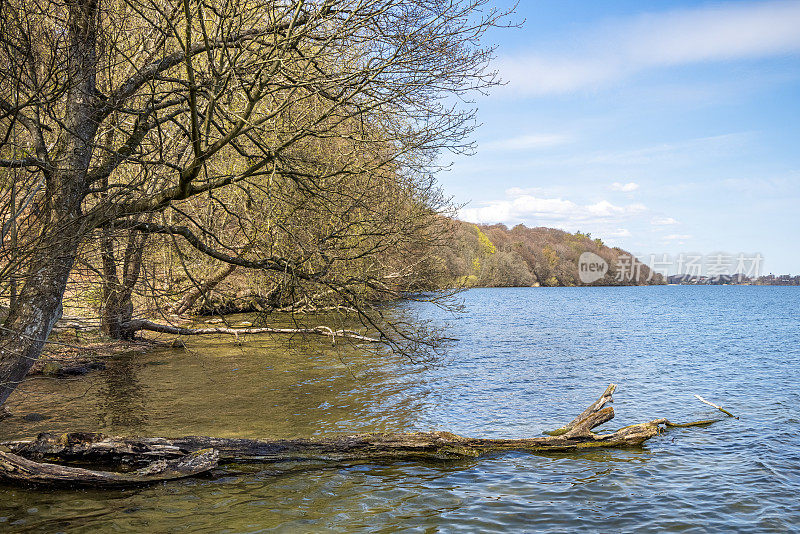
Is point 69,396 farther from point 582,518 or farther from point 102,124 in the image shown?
point 582,518

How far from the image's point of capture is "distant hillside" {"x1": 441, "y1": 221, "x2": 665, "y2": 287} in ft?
359

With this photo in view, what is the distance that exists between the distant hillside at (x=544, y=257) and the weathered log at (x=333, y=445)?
246 ft

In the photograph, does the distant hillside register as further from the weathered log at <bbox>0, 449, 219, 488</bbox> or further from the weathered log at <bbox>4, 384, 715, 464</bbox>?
the weathered log at <bbox>0, 449, 219, 488</bbox>

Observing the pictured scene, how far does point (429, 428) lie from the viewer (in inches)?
444

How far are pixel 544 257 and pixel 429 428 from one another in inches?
5016

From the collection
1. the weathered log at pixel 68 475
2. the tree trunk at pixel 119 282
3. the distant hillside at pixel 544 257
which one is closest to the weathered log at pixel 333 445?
the weathered log at pixel 68 475

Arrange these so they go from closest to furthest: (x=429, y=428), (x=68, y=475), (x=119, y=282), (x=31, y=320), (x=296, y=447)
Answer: (x=68, y=475)
(x=31, y=320)
(x=296, y=447)
(x=119, y=282)
(x=429, y=428)

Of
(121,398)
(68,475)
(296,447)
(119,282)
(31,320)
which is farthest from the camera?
(121,398)

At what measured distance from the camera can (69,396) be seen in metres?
12.5

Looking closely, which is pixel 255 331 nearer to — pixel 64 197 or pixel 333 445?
pixel 333 445

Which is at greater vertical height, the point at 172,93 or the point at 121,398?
the point at 172,93

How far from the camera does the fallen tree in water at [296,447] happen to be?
745 centimetres

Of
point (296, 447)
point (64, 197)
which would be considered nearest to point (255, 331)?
point (296, 447)

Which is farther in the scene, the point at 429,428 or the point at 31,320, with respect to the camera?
the point at 429,428
